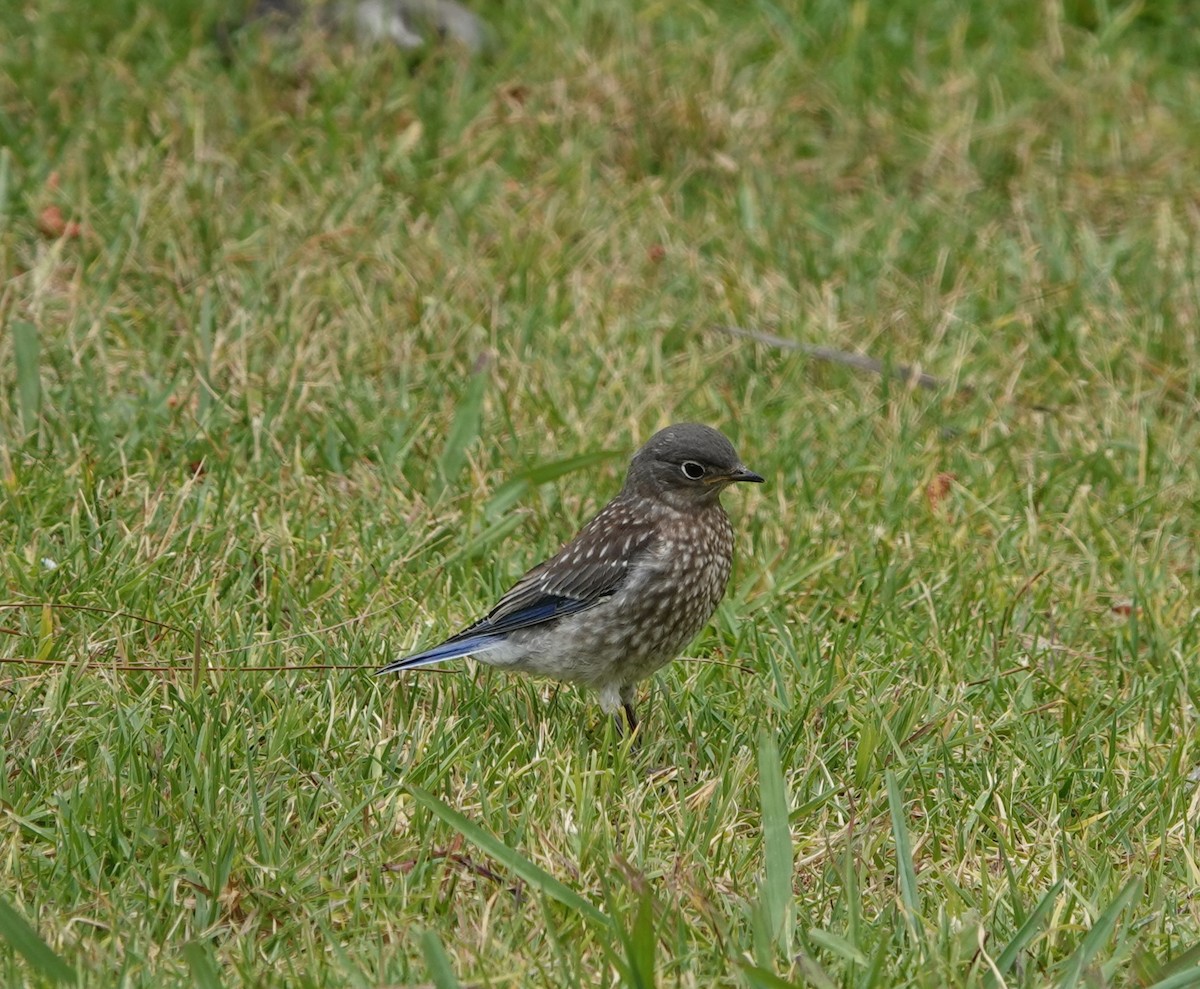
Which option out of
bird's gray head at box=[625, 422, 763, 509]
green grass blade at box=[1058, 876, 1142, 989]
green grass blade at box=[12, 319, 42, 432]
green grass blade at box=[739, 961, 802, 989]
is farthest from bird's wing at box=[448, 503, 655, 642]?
green grass blade at box=[12, 319, 42, 432]

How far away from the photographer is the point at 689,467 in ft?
18.1

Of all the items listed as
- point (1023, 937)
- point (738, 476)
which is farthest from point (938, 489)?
point (1023, 937)

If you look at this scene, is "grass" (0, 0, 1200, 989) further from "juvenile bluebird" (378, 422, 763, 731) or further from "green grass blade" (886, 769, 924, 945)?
"juvenile bluebird" (378, 422, 763, 731)

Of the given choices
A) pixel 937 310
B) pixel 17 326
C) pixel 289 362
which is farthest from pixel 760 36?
pixel 17 326

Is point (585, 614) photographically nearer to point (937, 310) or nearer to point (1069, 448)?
point (1069, 448)

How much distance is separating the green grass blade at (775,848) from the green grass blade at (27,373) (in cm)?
307

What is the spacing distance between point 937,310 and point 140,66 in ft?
12.5

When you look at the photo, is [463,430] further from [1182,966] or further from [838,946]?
[1182,966]

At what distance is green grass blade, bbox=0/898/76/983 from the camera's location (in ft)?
12.1

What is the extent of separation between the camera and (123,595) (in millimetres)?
5402

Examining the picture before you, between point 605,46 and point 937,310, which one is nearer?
point 937,310

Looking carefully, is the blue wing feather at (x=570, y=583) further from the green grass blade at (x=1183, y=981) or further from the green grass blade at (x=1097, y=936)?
the green grass blade at (x=1183, y=981)

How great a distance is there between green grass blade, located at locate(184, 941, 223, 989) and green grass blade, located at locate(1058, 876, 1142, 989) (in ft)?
5.67

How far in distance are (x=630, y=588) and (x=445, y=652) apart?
22.9 inches
